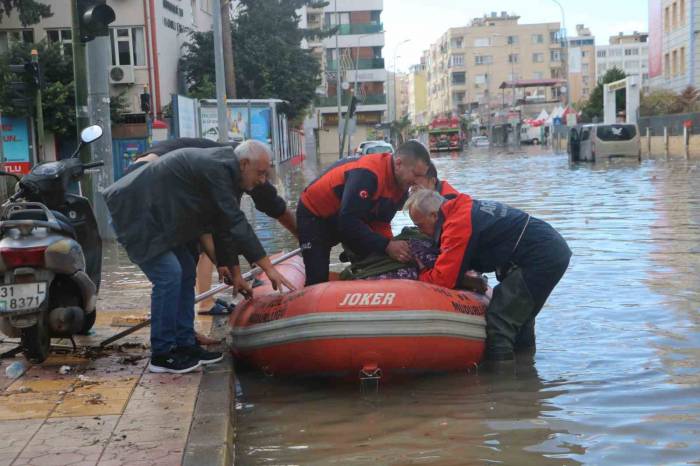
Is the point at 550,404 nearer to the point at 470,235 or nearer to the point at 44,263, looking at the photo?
the point at 470,235

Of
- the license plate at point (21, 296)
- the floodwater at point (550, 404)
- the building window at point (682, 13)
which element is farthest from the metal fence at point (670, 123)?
the license plate at point (21, 296)

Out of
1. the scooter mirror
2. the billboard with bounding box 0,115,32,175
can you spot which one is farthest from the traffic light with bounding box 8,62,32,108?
the billboard with bounding box 0,115,32,175

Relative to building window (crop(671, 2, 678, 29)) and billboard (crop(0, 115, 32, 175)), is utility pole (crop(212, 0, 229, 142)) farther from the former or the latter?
building window (crop(671, 2, 678, 29))

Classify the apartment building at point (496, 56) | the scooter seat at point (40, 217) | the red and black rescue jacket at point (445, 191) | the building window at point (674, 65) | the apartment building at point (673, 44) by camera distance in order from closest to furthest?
the scooter seat at point (40, 217)
the red and black rescue jacket at point (445, 191)
the apartment building at point (673, 44)
the building window at point (674, 65)
the apartment building at point (496, 56)

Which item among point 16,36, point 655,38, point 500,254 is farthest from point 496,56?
point 500,254

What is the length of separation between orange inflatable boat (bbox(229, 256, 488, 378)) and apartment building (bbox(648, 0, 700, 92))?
183 feet

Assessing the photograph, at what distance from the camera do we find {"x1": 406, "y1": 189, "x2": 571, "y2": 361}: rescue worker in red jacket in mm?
6355

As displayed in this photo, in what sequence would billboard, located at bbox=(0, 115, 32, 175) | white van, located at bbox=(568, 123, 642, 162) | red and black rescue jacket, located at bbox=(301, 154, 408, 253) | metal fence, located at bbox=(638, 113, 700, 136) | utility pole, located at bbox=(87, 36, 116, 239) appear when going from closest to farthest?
red and black rescue jacket, located at bbox=(301, 154, 408, 253), utility pole, located at bbox=(87, 36, 116, 239), billboard, located at bbox=(0, 115, 32, 175), white van, located at bbox=(568, 123, 642, 162), metal fence, located at bbox=(638, 113, 700, 136)

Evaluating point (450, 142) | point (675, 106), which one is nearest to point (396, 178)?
point (675, 106)

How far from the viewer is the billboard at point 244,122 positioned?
87.4 ft

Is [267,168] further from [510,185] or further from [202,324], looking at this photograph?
[510,185]

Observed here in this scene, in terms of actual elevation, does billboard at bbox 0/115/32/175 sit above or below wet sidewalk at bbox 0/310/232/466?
above

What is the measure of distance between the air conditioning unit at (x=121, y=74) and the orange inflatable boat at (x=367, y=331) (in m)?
30.7

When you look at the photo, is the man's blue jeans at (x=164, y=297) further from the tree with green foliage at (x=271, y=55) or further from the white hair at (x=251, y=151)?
the tree with green foliage at (x=271, y=55)
